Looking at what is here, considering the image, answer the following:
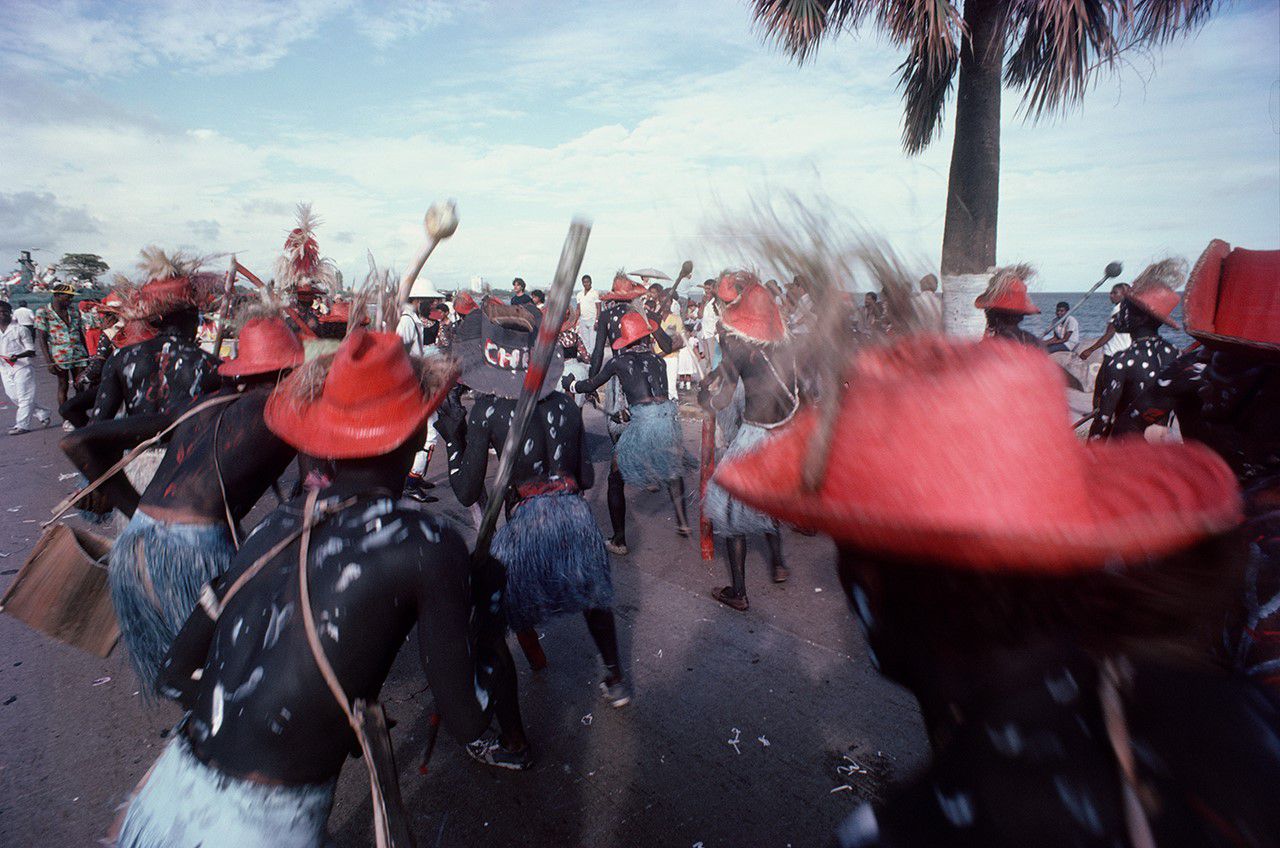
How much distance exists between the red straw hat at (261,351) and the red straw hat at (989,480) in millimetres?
3069

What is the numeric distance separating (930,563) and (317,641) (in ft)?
4.53

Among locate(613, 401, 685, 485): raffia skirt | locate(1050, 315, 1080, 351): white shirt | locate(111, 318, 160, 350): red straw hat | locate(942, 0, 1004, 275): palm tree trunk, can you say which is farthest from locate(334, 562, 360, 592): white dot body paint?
locate(1050, 315, 1080, 351): white shirt

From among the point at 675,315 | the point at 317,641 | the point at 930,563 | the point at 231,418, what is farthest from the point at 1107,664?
the point at 675,315

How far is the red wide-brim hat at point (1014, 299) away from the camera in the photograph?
4402 millimetres

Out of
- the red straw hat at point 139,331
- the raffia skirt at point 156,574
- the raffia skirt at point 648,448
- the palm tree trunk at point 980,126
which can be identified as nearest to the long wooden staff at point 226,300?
the red straw hat at point 139,331

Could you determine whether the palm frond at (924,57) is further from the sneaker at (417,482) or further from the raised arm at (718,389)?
the sneaker at (417,482)

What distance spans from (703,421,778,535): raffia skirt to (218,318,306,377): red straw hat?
2571 millimetres

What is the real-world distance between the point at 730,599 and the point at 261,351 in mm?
3208

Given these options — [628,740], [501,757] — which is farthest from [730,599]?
[501,757]

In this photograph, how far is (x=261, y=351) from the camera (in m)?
3.21

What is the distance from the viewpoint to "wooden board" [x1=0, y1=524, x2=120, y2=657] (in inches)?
103

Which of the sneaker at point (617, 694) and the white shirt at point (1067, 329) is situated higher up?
the white shirt at point (1067, 329)

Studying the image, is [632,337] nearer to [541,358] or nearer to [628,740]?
[628,740]

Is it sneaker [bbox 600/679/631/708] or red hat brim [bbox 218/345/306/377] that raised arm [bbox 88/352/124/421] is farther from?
sneaker [bbox 600/679/631/708]
